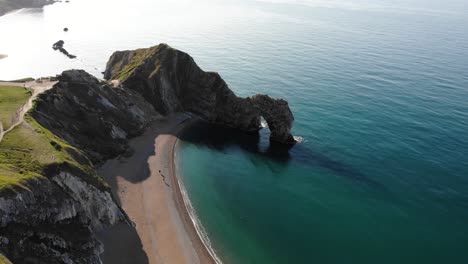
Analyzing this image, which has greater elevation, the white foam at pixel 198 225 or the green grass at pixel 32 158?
the green grass at pixel 32 158

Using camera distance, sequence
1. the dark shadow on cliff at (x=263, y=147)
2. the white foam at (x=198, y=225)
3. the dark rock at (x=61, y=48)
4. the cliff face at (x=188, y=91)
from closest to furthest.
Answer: the white foam at (x=198, y=225) < the dark shadow on cliff at (x=263, y=147) < the cliff face at (x=188, y=91) < the dark rock at (x=61, y=48)

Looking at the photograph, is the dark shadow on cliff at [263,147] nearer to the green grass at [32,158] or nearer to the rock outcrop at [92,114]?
the rock outcrop at [92,114]

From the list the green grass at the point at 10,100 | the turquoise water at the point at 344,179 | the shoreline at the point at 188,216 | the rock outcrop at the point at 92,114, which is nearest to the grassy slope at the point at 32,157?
the green grass at the point at 10,100

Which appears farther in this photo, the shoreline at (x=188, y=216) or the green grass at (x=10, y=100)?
the green grass at (x=10, y=100)

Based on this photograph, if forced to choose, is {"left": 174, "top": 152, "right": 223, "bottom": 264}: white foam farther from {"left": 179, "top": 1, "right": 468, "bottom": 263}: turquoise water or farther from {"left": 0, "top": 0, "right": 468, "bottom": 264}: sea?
{"left": 179, "top": 1, "right": 468, "bottom": 263}: turquoise water

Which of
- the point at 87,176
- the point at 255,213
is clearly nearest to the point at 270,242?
the point at 255,213

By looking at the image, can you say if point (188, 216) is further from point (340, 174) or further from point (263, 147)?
point (340, 174)
